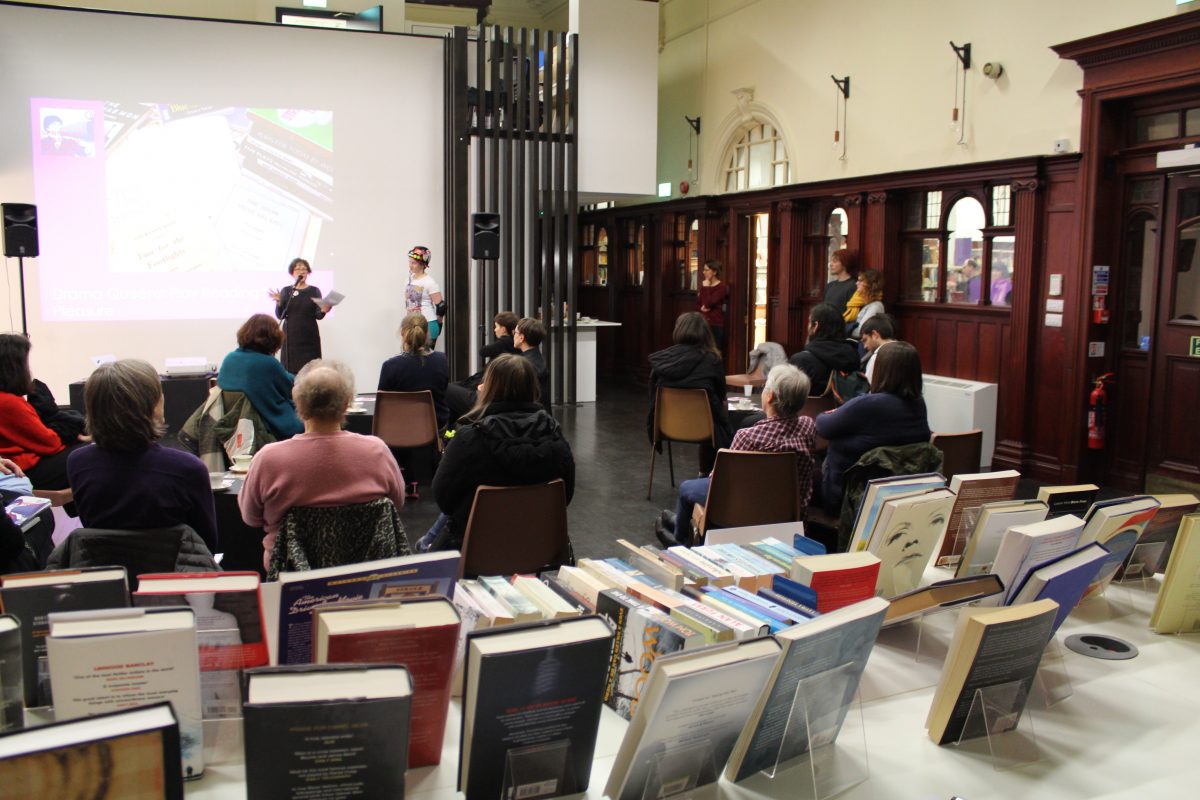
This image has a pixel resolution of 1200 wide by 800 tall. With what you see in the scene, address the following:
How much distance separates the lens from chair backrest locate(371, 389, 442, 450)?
6270mm

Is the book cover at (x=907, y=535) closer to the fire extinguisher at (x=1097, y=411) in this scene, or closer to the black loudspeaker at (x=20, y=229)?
the fire extinguisher at (x=1097, y=411)

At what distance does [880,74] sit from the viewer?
9.51 m

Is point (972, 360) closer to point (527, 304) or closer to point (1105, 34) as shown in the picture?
point (1105, 34)

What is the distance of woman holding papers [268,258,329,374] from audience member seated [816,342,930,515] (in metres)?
6.35

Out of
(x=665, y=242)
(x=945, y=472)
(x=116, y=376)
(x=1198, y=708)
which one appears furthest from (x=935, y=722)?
(x=665, y=242)

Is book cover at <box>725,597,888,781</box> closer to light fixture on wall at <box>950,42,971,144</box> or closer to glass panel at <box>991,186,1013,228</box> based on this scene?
glass panel at <box>991,186,1013,228</box>

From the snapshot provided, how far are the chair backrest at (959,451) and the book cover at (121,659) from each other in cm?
401

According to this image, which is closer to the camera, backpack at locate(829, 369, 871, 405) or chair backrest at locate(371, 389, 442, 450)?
chair backrest at locate(371, 389, 442, 450)

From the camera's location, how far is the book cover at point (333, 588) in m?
1.88

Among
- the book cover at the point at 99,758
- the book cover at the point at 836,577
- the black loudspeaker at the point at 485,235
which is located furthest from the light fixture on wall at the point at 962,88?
the book cover at the point at 99,758

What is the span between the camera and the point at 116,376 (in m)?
2.97

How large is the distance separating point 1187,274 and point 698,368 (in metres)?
3.57

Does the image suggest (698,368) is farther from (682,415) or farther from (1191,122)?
(1191,122)

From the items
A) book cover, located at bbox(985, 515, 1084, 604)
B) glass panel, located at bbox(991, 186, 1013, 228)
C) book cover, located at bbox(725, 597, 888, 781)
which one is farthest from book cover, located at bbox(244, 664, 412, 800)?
glass panel, located at bbox(991, 186, 1013, 228)
